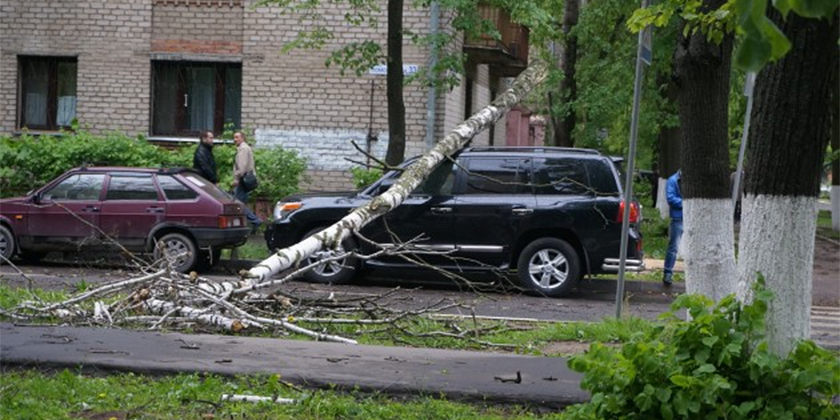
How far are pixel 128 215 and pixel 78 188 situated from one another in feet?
3.16

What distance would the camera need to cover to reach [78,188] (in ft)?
56.1

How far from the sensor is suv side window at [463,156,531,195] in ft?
51.7

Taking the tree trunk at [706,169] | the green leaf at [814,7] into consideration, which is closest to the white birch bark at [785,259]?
the tree trunk at [706,169]

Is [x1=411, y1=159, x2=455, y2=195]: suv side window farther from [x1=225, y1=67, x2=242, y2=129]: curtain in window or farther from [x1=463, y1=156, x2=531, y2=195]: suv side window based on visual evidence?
[x1=225, y1=67, x2=242, y2=129]: curtain in window

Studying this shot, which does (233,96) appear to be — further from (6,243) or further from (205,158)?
(6,243)

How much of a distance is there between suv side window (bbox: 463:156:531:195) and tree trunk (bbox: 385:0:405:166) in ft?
11.4

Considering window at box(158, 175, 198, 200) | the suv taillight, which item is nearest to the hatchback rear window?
window at box(158, 175, 198, 200)

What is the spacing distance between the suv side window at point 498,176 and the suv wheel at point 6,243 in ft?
21.8

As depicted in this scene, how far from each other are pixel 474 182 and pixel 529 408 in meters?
8.23

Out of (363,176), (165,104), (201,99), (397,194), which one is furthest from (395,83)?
(165,104)

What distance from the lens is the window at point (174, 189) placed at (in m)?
16.8

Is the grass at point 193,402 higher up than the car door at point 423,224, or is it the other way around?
the car door at point 423,224

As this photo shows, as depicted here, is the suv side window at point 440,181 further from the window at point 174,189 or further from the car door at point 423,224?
the window at point 174,189

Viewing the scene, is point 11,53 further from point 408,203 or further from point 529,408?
point 529,408
